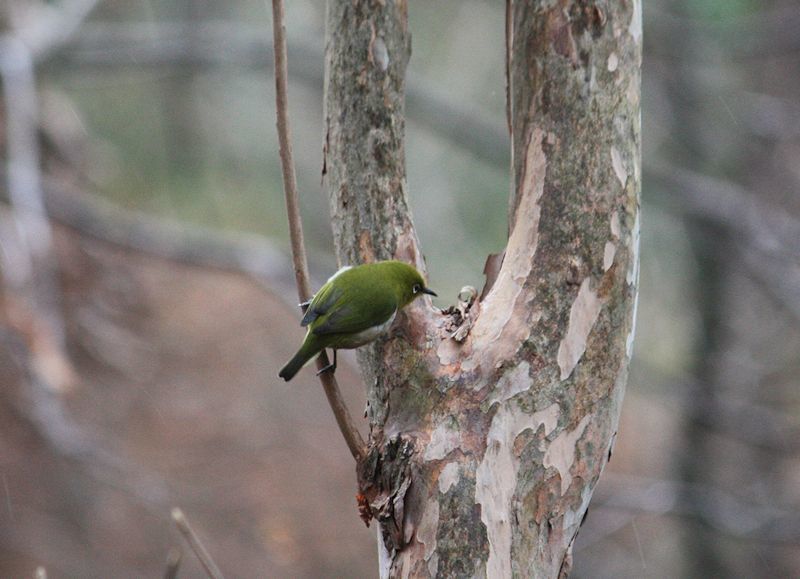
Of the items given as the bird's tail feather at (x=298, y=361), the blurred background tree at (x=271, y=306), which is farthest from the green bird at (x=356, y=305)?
the blurred background tree at (x=271, y=306)

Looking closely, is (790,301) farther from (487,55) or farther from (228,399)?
(487,55)

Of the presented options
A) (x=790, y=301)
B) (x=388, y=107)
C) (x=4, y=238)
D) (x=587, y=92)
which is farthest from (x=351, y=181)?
(x=790, y=301)

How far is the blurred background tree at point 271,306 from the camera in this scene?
22.3 feet

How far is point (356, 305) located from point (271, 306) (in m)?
7.94

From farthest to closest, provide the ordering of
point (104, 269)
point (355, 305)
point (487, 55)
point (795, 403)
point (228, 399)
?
point (487, 55) → point (228, 399) → point (795, 403) → point (104, 269) → point (355, 305)

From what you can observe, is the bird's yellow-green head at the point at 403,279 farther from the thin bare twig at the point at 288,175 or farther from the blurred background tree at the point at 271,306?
the blurred background tree at the point at 271,306

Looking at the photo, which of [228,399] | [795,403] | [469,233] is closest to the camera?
[795,403]

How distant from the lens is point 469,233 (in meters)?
11.7

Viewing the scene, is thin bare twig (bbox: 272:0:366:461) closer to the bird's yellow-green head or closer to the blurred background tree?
the bird's yellow-green head

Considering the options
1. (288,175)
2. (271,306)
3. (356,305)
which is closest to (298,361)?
(356,305)

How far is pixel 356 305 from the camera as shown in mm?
2512

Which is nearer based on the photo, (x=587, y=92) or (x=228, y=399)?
(x=587, y=92)

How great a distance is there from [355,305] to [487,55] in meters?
11.2

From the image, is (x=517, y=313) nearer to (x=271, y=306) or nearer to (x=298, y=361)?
(x=298, y=361)
